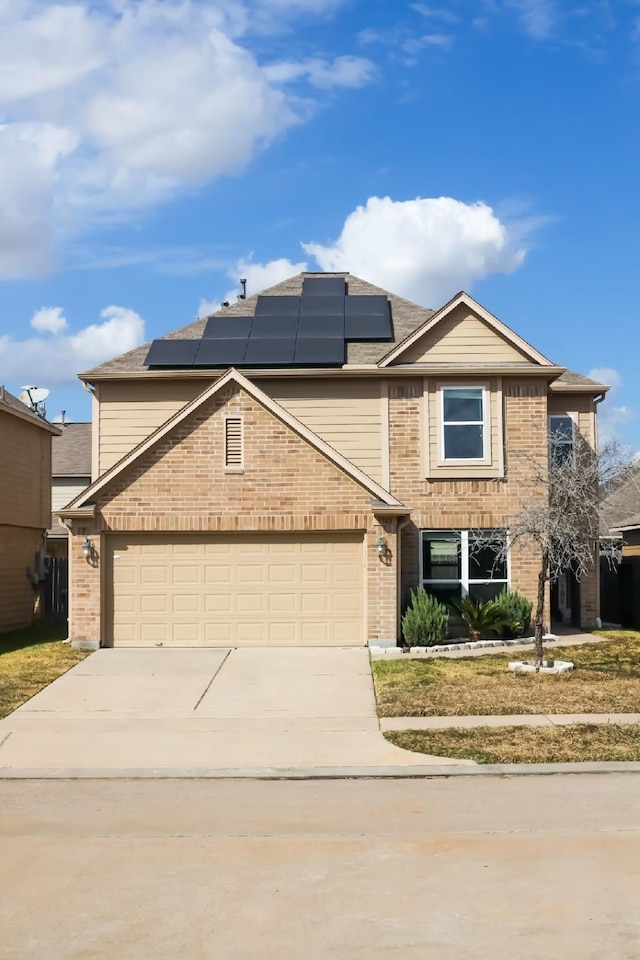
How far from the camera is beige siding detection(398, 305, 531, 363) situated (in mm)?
20578

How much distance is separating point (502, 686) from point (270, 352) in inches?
381

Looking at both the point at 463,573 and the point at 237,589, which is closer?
the point at 237,589

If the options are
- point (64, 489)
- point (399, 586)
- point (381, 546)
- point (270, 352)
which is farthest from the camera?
point (64, 489)

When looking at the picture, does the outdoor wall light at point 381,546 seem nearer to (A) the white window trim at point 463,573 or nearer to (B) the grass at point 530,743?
(A) the white window trim at point 463,573

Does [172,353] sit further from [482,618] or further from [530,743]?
[530,743]

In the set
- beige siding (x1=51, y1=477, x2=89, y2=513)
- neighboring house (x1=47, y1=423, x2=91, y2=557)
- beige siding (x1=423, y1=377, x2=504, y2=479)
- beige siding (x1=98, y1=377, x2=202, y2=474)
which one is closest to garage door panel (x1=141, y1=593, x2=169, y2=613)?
beige siding (x1=98, y1=377, x2=202, y2=474)

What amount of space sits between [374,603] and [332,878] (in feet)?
37.4

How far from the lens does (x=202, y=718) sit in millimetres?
12828

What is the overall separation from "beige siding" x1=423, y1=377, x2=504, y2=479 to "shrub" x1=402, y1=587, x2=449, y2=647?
3093mm

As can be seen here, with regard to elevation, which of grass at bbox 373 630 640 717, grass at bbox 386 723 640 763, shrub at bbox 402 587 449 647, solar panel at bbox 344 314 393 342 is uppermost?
solar panel at bbox 344 314 393 342

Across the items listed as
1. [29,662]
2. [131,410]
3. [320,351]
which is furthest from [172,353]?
[29,662]

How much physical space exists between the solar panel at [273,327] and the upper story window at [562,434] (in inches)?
242

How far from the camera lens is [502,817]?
27.2 feet

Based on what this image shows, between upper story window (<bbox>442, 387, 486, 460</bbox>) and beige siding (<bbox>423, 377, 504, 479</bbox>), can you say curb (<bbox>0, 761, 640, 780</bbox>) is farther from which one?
upper story window (<bbox>442, 387, 486, 460</bbox>)
